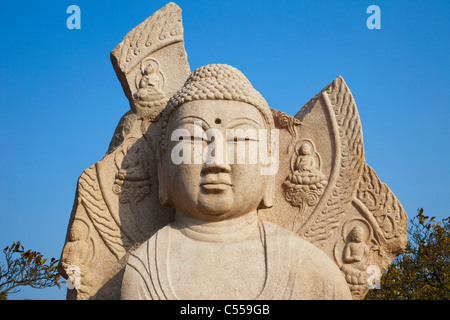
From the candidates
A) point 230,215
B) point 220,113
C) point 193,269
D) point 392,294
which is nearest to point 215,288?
point 193,269

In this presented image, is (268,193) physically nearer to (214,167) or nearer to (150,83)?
(214,167)

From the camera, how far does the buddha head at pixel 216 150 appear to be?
478cm

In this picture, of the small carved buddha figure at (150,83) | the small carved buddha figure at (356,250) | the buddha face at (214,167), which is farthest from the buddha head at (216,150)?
the small carved buddha figure at (356,250)

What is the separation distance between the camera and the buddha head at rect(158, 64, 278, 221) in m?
4.78

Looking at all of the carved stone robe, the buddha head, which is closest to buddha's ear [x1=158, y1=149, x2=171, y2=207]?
the buddha head

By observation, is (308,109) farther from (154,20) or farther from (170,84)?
(154,20)

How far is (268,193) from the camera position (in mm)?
5195

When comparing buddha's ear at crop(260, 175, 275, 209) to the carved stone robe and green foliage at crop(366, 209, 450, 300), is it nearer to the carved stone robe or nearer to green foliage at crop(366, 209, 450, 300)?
the carved stone robe

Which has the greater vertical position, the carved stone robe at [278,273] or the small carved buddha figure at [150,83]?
the small carved buddha figure at [150,83]

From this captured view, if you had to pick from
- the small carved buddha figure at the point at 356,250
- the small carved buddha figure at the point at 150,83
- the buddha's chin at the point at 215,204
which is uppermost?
the small carved buddha figure at the point at 150,83

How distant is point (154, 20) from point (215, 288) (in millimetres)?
3129

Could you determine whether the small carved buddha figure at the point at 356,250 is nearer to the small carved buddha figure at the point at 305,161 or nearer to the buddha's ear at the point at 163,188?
the small carved buddha figure at the point at 305,161

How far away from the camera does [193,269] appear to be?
180 inches

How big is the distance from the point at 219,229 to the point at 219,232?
0.03m
